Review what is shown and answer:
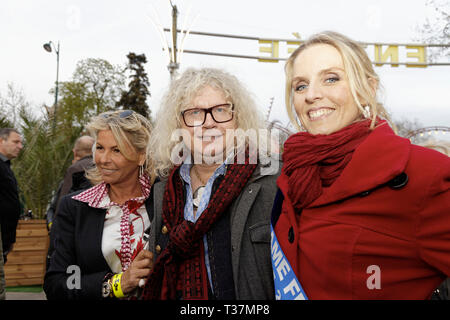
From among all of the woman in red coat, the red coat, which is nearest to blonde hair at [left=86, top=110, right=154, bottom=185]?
the woman in red coat

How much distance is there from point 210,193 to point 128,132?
77 centimetres

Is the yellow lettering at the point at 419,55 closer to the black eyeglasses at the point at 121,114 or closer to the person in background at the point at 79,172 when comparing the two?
the person in background at the point at 79,172

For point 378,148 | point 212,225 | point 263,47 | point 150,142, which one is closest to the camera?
point 378,148

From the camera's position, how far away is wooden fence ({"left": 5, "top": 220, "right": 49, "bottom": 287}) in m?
6.29

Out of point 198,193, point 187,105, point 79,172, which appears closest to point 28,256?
point 79,172

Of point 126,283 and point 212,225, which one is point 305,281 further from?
point 126,283

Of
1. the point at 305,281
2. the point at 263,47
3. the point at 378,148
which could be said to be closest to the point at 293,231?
the point at 305,281

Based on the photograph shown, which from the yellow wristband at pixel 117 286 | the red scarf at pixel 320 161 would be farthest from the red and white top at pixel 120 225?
the red scarf at pixel 320 161

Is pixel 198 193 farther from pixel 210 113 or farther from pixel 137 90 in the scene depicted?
Answer: pixel 137 90

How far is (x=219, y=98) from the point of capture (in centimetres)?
214

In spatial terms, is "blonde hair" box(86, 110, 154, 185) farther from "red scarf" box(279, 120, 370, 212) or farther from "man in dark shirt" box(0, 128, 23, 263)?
"man in dark shirt" box(0, 128, 23, 263)

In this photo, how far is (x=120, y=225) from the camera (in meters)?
2.20

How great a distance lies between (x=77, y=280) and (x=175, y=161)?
35.1 inches
